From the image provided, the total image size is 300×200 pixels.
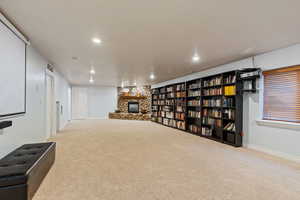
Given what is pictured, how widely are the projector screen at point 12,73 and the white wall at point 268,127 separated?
4.95m

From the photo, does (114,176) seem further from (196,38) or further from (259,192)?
(196,38)

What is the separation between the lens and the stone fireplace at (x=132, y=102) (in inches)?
426

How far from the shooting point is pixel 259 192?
2086 mm

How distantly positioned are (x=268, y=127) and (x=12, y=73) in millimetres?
5112

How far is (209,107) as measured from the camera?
547 centimetres

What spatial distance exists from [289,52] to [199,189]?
3.35 metres

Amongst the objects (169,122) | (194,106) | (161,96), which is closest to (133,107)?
(161,96)

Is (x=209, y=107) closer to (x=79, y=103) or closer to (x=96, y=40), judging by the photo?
(x=96, y=40)

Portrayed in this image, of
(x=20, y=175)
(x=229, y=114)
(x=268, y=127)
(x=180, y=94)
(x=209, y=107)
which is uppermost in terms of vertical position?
(x=180, y=94)

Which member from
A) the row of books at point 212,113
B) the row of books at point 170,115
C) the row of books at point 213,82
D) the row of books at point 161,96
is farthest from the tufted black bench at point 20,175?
the row of books at point 161,96

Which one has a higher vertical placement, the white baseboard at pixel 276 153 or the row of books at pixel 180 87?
the row of books at pixel 180 87

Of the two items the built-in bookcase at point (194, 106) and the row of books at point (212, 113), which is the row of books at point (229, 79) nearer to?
the row of books at point (212, 113)


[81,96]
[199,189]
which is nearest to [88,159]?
[199,189]

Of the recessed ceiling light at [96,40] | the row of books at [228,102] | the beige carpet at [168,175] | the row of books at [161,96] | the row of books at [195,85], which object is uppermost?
the recessed ceiling light at [96,40]
